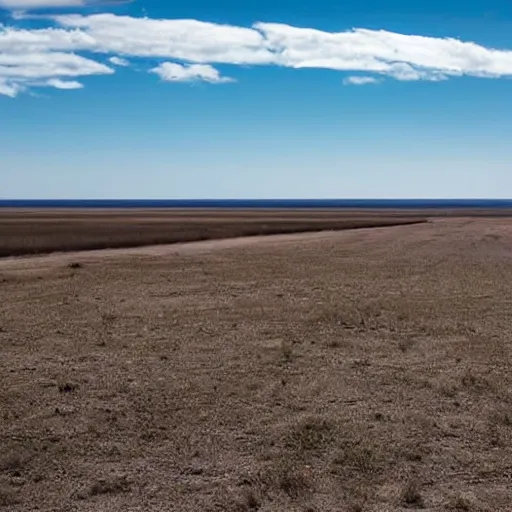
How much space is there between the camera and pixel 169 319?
18.4 metres

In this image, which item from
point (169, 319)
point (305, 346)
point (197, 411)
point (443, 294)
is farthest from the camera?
point (443, 294)

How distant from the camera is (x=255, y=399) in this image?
36.9 feet

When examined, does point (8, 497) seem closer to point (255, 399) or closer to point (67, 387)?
point (67, 387)

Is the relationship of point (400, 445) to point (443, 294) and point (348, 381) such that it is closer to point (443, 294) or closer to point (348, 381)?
point (348, 381)

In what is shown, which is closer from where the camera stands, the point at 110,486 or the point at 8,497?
the point at 8,497

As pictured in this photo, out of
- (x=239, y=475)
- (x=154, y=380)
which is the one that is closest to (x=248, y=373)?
(x=154, y=380)

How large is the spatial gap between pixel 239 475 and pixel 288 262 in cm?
2574

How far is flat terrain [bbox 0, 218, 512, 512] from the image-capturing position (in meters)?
8.01

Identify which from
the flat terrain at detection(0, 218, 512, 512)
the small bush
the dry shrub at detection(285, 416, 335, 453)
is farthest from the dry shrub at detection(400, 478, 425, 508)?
the small bush

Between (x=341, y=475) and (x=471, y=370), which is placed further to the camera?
(x=471, y=370)

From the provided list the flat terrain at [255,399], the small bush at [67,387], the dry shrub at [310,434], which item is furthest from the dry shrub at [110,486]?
the small bush at [67,387]

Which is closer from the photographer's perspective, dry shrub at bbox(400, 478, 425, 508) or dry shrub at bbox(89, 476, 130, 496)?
dry shrub at bbox(400, 478, 425, 508)

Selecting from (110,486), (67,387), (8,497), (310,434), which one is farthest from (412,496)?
(67,387)

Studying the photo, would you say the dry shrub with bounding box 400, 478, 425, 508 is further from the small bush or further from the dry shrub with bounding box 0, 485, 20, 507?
the small bush
